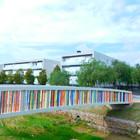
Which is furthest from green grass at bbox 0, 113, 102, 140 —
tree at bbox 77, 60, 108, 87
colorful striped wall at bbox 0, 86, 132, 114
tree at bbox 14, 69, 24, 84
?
tree at bbox 14, 69, 24, 84

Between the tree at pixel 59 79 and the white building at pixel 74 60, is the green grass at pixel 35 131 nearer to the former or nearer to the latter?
the tree at pixel 59 79

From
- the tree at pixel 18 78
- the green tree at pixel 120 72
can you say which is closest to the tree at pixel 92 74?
the green tree at pixel 120 72

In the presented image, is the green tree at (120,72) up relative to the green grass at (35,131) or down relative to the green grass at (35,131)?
up

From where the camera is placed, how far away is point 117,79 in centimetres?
3288

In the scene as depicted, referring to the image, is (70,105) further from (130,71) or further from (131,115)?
(130,71)

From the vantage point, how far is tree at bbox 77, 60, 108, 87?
28.0 metres

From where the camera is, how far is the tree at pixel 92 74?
2801 centimetres

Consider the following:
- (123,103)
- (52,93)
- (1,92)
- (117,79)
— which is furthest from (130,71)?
(1,92)

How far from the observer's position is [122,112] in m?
16.7

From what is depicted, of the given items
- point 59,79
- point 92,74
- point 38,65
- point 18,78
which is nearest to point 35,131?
point 92,74

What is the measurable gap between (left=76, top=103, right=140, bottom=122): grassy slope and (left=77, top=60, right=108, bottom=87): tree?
9643mm

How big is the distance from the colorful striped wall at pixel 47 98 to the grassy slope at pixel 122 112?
5.50 ft

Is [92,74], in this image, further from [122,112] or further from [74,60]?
[74,60]

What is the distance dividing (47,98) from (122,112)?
8.96 meters
